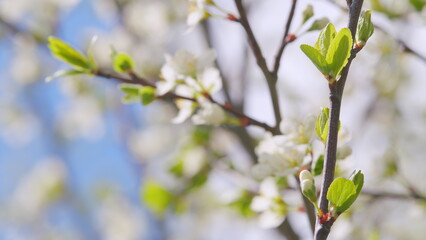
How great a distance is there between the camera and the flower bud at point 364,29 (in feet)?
2.29

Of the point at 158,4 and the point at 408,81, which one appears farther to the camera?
the point at 158,4

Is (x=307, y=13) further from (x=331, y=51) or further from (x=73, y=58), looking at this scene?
(x=73, y=58)

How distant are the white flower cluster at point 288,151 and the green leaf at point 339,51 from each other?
6.9 inches

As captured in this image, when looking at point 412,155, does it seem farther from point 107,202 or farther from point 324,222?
point 107,202

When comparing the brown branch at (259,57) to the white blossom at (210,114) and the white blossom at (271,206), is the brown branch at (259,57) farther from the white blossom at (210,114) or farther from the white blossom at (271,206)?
the white blossom at (271,206)

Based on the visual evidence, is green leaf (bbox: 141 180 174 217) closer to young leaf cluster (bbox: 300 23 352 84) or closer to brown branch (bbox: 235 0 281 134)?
brown branch (bbox: 235 0 281 134)

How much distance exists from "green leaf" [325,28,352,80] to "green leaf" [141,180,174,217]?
889mm

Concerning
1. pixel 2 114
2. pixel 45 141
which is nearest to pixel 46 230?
pixel 45 141

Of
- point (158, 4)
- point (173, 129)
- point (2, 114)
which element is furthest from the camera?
point (2, 114)

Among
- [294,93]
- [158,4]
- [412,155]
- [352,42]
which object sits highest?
[158,4]

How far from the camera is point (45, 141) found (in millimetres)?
4570

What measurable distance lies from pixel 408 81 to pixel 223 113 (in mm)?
1424

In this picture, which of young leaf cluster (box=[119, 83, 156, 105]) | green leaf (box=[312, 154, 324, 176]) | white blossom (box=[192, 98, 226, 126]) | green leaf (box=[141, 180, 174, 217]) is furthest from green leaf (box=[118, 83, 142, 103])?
green leaf (box=[141, 180, 174, 217])

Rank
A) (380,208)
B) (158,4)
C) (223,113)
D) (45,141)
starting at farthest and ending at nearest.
A: (45,141) < (158,4) < (380,208) < (223,113)
